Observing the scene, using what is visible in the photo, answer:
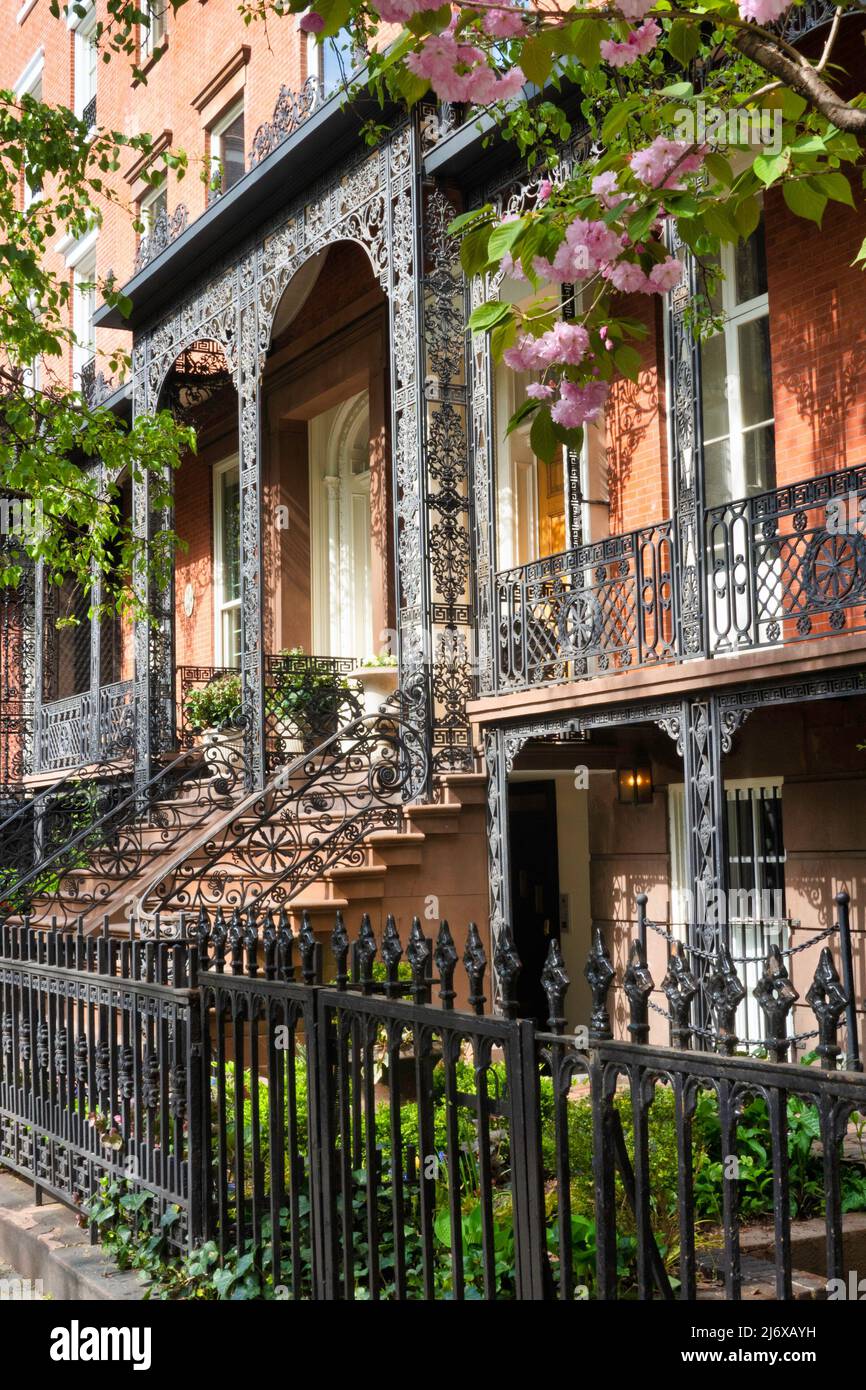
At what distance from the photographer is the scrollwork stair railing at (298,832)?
1103cm

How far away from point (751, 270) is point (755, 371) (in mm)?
813

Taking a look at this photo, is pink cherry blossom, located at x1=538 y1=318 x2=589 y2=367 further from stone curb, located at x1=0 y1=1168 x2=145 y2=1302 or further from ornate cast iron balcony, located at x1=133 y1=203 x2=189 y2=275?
ornate cast iron balcony, located at x1=133 y1=203 x2=189 y2=275

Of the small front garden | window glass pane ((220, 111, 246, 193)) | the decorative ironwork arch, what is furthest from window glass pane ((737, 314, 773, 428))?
window glass pane ((220, 111, 246, 193))

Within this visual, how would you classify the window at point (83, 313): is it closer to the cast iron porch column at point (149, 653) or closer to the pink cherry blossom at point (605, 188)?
the cast iron porch column at point (149, 653)

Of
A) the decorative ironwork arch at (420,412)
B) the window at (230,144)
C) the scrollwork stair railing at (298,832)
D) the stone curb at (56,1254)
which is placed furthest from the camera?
the window at (230,144)

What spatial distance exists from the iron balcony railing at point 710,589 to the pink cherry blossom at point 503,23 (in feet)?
15.6

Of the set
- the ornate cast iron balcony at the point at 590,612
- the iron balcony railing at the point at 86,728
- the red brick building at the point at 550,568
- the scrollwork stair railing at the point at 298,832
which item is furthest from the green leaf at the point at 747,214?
the iron balcony railing at the point at 86,728

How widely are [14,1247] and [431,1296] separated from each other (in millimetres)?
3293

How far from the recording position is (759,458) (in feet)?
36.8

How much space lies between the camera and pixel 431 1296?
4.05 m

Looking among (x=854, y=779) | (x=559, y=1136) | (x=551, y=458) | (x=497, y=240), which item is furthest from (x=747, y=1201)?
(x=854, y=779)

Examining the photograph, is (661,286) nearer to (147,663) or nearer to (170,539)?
(170,539)

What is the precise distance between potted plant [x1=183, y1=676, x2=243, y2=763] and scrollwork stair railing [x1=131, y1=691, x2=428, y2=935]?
4214mm

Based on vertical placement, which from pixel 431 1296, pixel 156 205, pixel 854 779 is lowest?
pixel 431 1296
